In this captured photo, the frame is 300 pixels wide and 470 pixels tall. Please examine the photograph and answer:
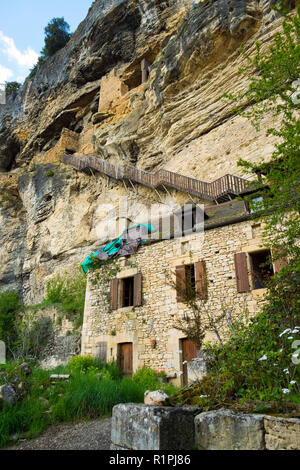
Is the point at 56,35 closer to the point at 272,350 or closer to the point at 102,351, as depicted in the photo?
the point at 102,351

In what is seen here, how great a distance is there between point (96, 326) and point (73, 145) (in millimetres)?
19962

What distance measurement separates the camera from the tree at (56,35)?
110 feet

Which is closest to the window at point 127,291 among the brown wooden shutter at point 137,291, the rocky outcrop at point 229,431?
the brown wooden shutter at point 137,291

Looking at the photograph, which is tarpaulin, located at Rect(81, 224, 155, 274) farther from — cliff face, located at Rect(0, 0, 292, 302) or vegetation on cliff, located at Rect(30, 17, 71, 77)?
vegetation on cliff, located at Rect(30, 17, 71, 77)

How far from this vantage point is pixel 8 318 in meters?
16.3

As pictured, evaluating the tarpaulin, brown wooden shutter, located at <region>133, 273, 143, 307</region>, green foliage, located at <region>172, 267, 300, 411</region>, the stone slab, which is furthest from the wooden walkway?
the stone slab

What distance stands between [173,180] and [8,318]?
11.1 m

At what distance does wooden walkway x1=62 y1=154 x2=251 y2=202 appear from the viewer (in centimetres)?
1394

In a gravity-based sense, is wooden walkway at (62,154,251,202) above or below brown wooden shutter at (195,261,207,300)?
above

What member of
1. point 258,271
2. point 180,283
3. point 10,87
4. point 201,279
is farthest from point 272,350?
point 10,87

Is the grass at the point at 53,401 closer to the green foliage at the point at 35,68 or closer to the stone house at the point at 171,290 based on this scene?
the stone house at the point at 171,290

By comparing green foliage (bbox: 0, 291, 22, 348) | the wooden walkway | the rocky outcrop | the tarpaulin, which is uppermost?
the wooden walkway

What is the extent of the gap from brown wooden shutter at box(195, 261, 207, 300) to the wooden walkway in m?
3.13
